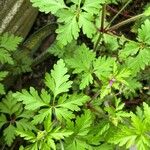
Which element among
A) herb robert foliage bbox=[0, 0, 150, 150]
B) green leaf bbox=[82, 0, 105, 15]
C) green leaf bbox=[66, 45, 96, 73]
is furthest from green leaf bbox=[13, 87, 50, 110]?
green leaf bbox=[82, 0, 105, 15]

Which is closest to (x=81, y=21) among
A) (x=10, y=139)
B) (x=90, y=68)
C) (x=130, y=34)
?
(x=90, y=68)

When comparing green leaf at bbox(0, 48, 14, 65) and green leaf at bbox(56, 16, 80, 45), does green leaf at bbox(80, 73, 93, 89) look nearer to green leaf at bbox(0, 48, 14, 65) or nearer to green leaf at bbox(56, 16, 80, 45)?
green leaf at bbox(56, 16, 80, 45)

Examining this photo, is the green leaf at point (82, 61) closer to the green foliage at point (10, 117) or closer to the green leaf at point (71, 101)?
the green leaf at point (71, 101)

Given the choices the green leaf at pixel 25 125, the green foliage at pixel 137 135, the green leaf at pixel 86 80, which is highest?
the green leaf at pixel 86 80

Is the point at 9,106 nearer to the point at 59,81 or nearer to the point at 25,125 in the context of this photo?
the point at 25,125

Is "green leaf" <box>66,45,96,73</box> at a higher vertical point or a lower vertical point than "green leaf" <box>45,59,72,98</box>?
higher

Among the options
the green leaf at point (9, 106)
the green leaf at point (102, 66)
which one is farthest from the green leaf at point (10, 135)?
the green leaf at point (102, 66)

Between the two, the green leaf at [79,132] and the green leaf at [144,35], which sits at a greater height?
the green leaf at [144,35]

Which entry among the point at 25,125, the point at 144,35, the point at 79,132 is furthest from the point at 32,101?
the point at 144,35

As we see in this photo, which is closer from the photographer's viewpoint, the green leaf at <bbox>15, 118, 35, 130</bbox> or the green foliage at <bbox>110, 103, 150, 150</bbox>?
the green foliage at <bbox>110, 103, 150, 150</bbox>
